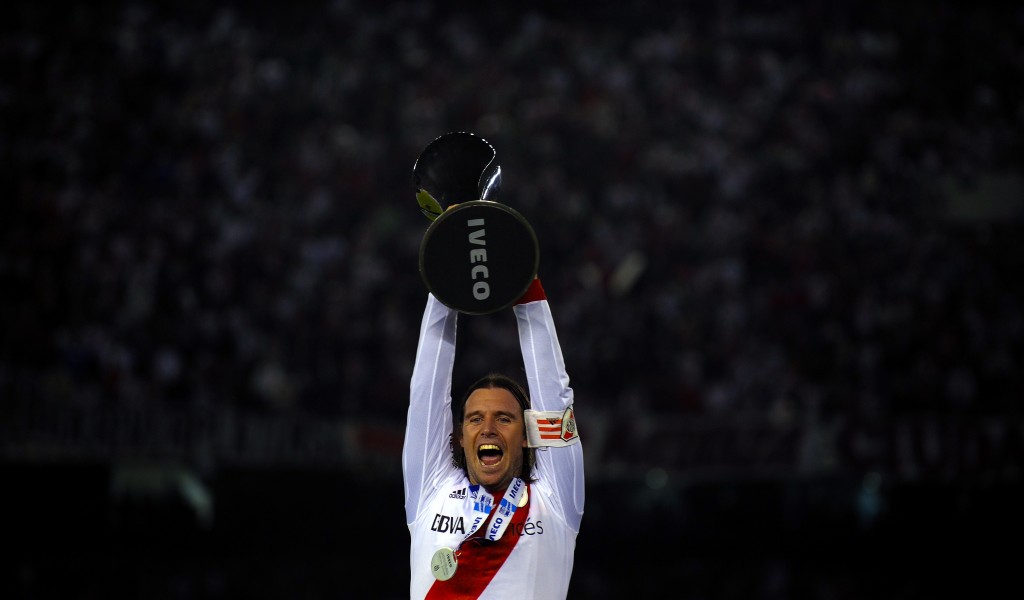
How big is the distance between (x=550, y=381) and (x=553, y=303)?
10321 mm

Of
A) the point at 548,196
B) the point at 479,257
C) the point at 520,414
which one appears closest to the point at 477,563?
the point at 520,414

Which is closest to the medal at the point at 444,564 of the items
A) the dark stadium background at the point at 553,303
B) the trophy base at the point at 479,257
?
the trophy base at the point at 479,257

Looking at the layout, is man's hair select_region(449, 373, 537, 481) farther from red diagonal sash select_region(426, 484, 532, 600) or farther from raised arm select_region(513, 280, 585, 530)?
red diagonal sash select_region(426, 484, 532, 600)

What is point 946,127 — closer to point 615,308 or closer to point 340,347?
point 615,308

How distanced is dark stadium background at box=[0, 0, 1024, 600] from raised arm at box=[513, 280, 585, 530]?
7.64 m

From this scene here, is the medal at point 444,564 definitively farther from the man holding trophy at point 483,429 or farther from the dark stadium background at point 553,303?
the dark stadium background at point 553,303

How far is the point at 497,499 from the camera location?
4000mm

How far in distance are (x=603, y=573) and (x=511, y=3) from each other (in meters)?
10.8

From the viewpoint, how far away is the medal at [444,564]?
3.89 meters

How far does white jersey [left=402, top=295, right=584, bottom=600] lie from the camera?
3926 millimetres

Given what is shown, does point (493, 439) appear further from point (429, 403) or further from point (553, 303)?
point (553, 303)

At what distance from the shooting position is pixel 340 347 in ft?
44.3

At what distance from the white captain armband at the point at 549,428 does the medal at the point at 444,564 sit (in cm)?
44

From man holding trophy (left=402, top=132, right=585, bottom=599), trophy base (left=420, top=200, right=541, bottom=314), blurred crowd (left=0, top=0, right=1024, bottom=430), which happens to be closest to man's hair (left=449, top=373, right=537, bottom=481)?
man holding trophy (left=402, top=132, right=585, bottom=599)
